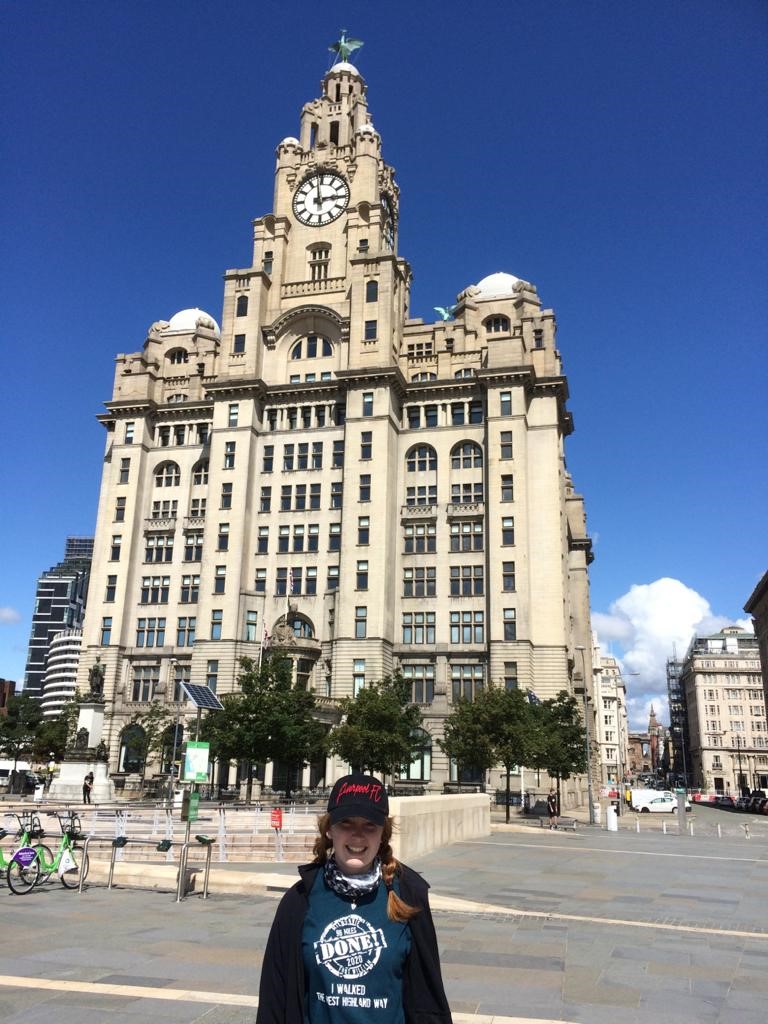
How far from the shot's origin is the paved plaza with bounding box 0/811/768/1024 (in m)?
8.64

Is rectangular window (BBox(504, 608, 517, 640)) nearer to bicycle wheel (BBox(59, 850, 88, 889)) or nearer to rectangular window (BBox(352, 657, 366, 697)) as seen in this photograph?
rectangular window (BBox(352, 657, 366, 697))

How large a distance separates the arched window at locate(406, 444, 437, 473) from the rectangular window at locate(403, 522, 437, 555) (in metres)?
5.06

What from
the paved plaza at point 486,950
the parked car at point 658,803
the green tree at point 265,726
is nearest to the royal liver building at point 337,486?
the green tree at point 265,726

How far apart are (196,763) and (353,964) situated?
16391mm

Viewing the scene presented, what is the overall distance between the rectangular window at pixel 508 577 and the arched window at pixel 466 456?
9.14 m

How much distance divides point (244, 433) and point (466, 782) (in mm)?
34524

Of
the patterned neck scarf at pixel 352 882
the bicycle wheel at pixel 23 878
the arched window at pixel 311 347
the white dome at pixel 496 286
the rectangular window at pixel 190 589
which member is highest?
the white dome at pixel 496 286

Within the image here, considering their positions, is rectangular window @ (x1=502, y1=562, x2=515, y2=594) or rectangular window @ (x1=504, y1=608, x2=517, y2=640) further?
rectangular window @ (x1=502, y1=562, x2=515, y2=594)

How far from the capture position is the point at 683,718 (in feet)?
612

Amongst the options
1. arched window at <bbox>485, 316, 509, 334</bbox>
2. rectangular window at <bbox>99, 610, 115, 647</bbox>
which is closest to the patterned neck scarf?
rectangular window at <bbox>99, 610, 115, 647</bbox>

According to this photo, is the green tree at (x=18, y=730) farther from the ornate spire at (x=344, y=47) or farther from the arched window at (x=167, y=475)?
the ornate spire at (x=344, y=47)

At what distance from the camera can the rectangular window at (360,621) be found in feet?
213

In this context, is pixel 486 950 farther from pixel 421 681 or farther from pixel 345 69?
pixel 345 69

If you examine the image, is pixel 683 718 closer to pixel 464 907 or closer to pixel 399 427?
pixel 399 427
